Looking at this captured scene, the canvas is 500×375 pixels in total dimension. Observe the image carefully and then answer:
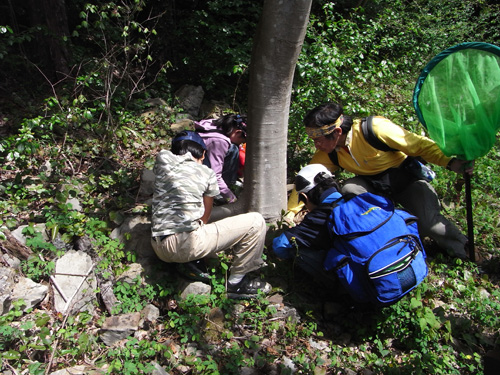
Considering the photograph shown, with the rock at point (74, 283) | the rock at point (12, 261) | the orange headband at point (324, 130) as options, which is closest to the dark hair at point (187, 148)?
the orange headband at point (324, 130)

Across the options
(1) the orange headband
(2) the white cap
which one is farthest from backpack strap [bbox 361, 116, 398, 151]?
(2) the white cap

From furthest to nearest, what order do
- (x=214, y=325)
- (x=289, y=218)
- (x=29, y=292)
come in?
(x=289, y=218) → (x=214, y=325) → (x=29, y=292)

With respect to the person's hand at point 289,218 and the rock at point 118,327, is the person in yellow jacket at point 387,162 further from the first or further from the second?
the rock at point 118,327

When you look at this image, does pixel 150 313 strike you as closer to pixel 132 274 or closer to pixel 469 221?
pixel 132 274

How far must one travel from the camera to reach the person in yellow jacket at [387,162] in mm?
3555

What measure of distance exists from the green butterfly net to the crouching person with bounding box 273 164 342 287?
113 centimetres

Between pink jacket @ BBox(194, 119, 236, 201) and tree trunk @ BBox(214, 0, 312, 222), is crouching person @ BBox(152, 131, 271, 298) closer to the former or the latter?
tree trunk @ BBox(214, 0, 312, 222)

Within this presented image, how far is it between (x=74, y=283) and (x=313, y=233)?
2061mm

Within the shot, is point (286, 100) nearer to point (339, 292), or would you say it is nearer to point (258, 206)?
point (258, 206)

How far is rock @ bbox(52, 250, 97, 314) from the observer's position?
2.92 m

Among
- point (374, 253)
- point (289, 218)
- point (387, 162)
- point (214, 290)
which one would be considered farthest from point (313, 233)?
point (387, 162)

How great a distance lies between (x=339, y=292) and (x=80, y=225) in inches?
98.4

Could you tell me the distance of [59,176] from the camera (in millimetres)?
4102

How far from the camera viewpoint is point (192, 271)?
3.28 metres
